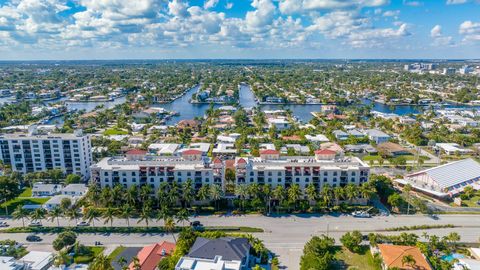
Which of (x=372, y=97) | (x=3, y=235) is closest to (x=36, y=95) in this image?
(x=3, y=235)

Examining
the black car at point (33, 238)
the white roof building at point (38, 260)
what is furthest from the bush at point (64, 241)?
the black car at point (33, 238)

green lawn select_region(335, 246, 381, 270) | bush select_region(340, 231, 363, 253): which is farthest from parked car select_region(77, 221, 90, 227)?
bush select_region(340, 231, 363, 253)

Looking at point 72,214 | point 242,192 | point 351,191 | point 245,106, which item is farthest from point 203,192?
point 245,106

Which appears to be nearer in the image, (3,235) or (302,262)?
(302,262)

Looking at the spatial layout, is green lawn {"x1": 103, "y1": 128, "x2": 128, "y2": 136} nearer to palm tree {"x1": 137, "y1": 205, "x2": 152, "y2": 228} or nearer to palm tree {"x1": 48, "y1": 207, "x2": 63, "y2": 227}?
palm tree {"x1": 48, "y1": 207, "x2": 63, "y2": 227}

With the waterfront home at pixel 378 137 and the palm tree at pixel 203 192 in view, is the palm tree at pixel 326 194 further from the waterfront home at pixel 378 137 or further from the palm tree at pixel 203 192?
the waterfront home at pixel 378 137

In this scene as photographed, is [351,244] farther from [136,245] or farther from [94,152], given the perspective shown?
[94,152]
